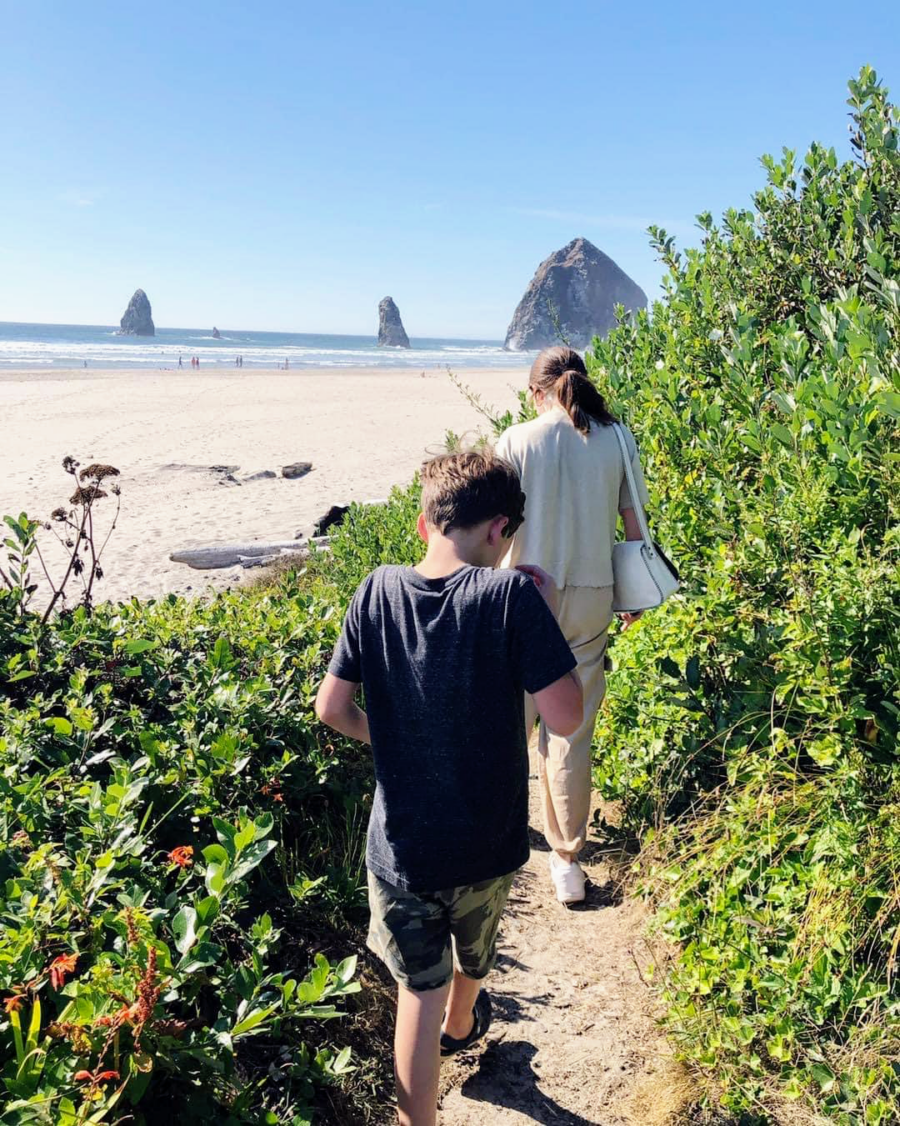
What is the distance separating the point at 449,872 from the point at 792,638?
131 centimetres

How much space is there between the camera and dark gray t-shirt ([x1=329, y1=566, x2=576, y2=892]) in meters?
2.18

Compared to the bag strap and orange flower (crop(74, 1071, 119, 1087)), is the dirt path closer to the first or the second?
orange flower (crop(74, 1071, 119, 1087))

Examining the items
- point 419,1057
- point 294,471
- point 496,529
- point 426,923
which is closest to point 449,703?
point 496,529

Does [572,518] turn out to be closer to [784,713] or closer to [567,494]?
[567,494]

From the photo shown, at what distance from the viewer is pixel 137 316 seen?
125938 millimetres

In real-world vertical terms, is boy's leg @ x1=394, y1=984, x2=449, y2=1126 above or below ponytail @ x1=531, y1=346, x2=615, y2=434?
below

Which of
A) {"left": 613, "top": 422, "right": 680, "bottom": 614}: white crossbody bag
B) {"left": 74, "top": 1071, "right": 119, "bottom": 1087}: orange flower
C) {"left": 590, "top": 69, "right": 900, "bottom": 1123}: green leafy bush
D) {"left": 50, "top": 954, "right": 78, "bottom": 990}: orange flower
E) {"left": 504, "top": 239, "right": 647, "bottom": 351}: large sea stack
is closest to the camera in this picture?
{"left": 74, "top": 1071, "right": 119, "bottom": 1087}: orange flower

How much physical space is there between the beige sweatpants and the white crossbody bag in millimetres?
110

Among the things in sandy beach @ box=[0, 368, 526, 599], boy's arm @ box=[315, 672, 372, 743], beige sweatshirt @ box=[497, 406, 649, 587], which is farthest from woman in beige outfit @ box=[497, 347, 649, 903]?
boy's arm @ box=[315, 672, 372, 743]

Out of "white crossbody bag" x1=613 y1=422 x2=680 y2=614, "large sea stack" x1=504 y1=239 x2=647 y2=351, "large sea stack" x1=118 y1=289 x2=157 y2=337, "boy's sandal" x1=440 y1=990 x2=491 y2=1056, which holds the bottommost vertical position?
"boy's sandal" x1=440 y1=990 x2=491 y2=1056

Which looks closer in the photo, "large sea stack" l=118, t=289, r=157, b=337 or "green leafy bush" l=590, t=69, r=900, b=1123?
"green leafy bush" l=590, t=69, r=900, b=1123

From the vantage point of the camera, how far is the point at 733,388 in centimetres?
371

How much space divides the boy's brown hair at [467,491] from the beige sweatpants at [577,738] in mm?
1433

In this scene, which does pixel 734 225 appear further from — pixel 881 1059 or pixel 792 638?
pixel 881 1059
